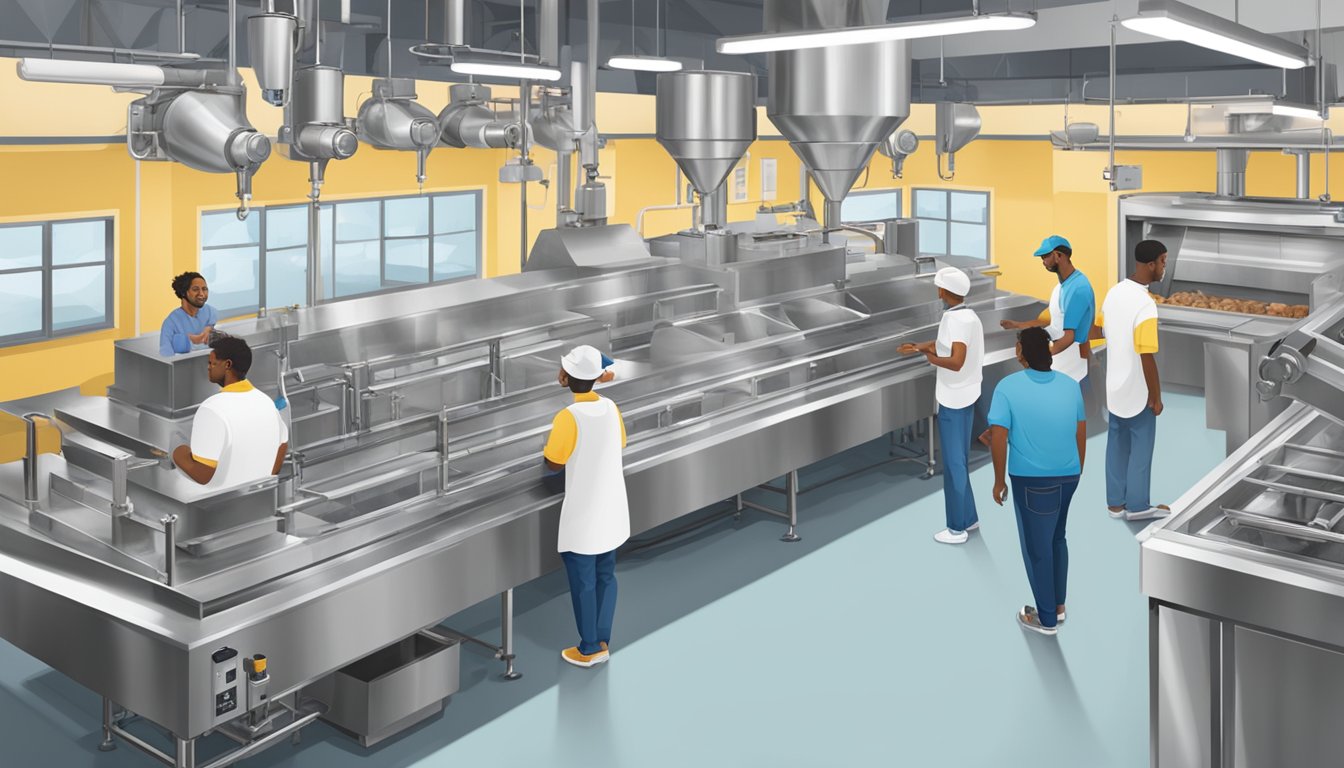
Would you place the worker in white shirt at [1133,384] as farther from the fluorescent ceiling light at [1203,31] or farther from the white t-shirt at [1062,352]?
the fluorescent ceiling light at [1203,31]

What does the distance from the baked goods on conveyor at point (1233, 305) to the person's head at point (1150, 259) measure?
254cm

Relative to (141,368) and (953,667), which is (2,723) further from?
(953,667)

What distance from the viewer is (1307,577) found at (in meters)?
2.56

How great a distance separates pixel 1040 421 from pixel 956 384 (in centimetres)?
117

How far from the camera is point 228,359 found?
3391mm

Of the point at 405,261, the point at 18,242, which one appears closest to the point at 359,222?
the point at 405,261

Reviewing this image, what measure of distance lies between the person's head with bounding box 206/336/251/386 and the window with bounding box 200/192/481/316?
2.57 metres

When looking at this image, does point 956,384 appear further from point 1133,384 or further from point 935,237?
point 935,237

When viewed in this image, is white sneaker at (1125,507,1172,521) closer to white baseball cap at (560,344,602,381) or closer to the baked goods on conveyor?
the baked goods on conveyor

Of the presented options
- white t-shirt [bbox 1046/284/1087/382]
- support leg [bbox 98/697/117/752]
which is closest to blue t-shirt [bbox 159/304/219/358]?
support leg [bbox 98/697/117/752]

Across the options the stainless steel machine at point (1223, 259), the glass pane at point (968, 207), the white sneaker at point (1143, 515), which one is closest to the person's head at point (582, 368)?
the white sneaker at point (1143, 515)

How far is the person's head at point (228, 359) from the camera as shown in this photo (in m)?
3.36

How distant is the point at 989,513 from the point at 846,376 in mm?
946

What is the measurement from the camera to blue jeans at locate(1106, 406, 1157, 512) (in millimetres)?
5523
